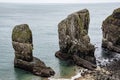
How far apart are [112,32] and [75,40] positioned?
15143 millimetres

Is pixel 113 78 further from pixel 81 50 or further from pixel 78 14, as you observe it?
pixel 78 14

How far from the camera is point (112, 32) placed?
83.8m

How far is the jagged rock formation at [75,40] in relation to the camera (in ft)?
234

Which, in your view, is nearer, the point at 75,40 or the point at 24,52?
the point at 24,52

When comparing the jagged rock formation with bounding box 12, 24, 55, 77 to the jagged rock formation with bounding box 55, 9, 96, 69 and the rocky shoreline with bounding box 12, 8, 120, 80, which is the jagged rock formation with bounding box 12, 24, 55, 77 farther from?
the jagged rock formation with bounding box 55, 9, 96, 69

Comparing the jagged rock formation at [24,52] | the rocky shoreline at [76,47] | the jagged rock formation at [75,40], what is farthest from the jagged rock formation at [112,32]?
the jagged rock formation at [24,52]

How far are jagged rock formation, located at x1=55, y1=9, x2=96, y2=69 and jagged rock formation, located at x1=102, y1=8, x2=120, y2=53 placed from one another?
37.4ft

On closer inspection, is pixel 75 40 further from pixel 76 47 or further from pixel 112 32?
pixel 112 32

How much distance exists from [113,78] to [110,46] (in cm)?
2764

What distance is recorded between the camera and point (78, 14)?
75.6 metres

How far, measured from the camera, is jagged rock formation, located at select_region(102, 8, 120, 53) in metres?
82.7

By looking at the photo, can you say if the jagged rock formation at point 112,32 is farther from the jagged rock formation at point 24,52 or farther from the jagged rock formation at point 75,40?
the jagged rock formation at point 24,52

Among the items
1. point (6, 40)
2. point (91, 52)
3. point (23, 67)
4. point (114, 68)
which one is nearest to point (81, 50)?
point (91, 52)

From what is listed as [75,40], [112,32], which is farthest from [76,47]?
[112,32]
